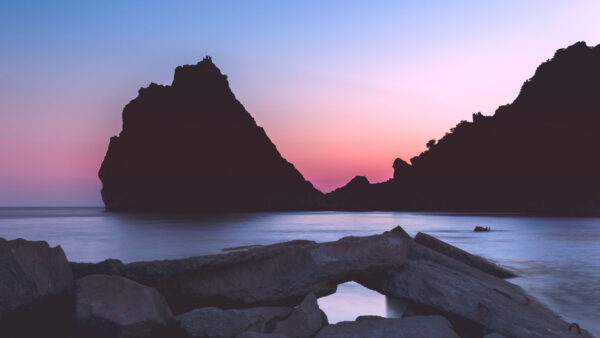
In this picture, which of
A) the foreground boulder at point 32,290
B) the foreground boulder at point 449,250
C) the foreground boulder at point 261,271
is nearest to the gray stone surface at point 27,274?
the foreground boulder at point 32,290

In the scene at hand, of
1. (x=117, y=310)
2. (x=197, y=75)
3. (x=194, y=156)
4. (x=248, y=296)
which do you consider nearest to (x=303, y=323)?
(x=248, y=296)

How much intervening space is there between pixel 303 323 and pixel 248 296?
1.09 meters

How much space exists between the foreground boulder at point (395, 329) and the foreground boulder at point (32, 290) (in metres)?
3.03

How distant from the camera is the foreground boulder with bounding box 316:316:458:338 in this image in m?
5.57

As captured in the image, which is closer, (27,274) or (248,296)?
(27,274)

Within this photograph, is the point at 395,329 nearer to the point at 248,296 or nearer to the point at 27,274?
the point at 248,296

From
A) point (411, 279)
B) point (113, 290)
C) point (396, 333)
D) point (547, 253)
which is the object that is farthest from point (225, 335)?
point (547, 253)

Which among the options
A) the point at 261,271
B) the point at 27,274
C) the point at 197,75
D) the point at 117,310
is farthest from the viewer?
the point at 197,75

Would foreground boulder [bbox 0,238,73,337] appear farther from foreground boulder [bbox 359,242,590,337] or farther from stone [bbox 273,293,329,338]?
foreground boulder [bbox 359,242,590,337]

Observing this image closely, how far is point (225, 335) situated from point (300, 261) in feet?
6.39

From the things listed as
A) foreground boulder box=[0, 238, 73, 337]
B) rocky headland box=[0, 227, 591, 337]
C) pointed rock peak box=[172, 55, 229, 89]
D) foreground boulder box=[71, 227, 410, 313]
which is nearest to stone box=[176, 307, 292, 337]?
rocky headland box=[0, 227, 591, 337]

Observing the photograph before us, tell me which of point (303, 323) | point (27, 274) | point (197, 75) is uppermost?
point (197, 75)

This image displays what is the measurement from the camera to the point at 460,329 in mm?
6520

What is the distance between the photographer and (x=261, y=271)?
22.7 feet
